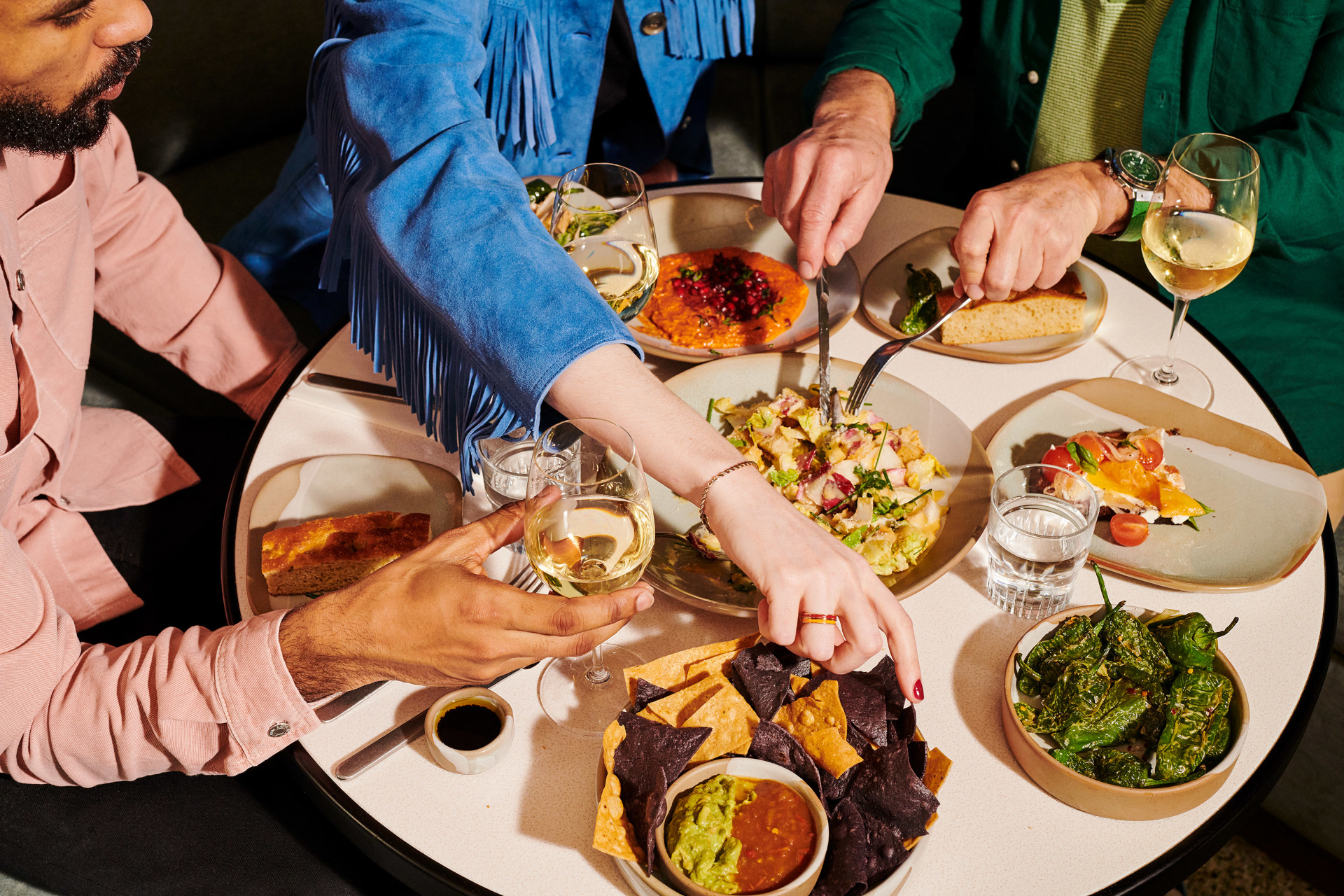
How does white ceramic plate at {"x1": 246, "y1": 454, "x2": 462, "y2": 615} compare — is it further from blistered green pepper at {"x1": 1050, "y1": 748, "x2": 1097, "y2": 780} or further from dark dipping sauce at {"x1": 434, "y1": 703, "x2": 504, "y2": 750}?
blistered green pepper at {"x1": 1050, "y1": 748, "x2": 1097, "y2": 780}

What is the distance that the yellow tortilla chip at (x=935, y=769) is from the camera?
3.51 ft

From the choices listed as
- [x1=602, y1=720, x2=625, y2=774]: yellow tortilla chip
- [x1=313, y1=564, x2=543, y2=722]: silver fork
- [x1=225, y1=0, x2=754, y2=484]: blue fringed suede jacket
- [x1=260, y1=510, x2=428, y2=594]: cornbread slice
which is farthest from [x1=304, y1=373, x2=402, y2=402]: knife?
[x1=602, y1=720, x2=625, y2=774]: yellow tortilla chip

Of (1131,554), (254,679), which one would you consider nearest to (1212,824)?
(1131,554)

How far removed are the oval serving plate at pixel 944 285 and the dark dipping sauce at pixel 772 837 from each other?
0.91 meters

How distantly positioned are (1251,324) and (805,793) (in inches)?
62.3

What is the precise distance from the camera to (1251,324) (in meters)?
2.09

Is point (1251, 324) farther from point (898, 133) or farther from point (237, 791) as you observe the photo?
point (237, 791)

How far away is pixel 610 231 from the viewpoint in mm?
1549

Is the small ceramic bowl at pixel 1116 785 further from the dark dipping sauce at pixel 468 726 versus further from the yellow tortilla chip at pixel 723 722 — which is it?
the dark dipping sauce at pixel 468 726

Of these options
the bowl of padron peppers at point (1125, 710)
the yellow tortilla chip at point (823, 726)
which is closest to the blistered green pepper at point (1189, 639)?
the bowl of padron peppers at point (1125, 710)

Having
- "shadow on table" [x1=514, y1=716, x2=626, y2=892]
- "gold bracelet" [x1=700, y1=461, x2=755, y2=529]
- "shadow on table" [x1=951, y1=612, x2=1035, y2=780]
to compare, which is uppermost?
"gold bracelet" [x1=700, y1=461, x2=755, y2=529]

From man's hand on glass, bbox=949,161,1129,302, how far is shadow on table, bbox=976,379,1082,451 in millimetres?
167

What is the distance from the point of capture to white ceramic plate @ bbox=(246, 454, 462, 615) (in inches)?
57.4

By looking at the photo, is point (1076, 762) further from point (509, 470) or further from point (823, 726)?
point (509, 470)
